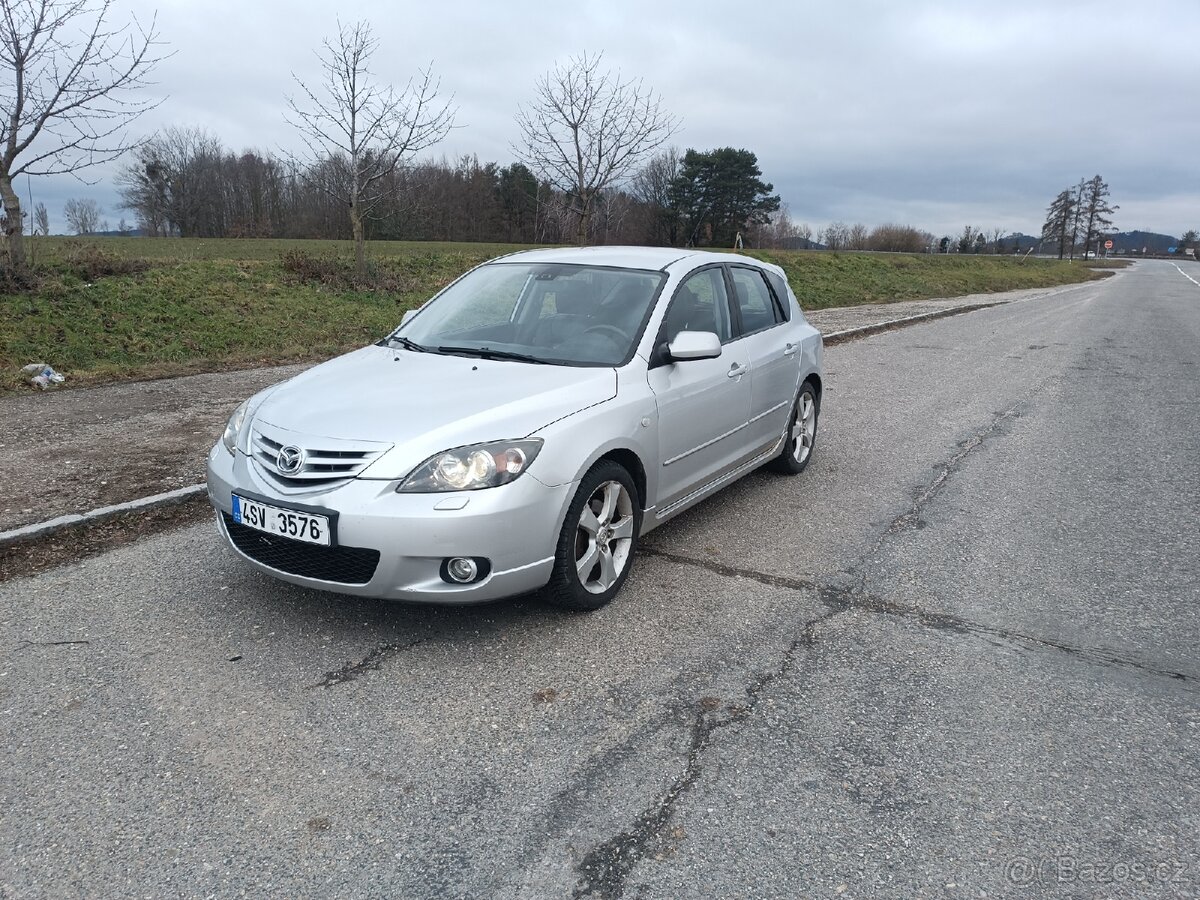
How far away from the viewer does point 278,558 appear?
368 centimetres

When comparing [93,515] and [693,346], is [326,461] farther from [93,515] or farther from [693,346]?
[93,515]

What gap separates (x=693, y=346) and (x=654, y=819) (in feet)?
8.08

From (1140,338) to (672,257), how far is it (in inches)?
591

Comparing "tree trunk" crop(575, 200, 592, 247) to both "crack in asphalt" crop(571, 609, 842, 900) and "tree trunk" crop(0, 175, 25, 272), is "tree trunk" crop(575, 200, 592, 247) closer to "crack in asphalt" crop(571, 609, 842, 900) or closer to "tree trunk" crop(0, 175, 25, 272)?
"tree trunk" crop(0, 175, 25, 272)

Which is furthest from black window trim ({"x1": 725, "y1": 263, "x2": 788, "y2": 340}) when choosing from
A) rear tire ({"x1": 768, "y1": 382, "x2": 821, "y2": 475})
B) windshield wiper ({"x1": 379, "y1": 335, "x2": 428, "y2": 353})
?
windshield wiper ({"x1": 379, "y1": 335, "x2": 428, "y2": 353})

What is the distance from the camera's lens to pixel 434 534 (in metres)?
3.39

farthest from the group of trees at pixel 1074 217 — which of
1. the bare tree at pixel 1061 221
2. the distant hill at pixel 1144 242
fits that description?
the distant hill at pixel 1144 242

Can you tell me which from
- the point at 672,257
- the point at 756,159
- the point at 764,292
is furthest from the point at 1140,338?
the point at 756,159

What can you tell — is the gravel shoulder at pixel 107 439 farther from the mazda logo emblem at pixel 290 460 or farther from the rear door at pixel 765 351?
the rear door at pixel 765 351

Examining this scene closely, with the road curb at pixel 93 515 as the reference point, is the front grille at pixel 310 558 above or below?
above

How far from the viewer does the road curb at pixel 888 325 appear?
598 inches

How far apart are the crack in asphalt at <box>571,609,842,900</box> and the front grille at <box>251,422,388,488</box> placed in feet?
5.36

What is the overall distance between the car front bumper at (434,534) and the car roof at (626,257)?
1935mm

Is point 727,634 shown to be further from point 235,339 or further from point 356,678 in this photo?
point 235,339
